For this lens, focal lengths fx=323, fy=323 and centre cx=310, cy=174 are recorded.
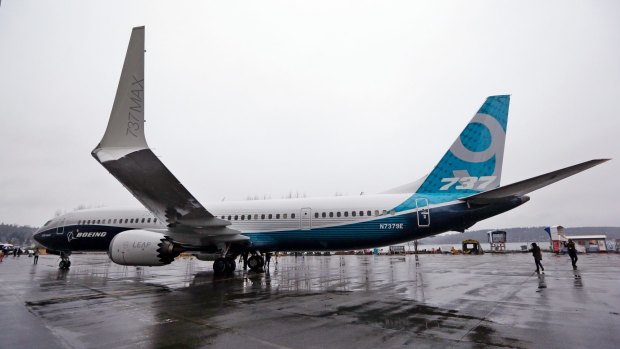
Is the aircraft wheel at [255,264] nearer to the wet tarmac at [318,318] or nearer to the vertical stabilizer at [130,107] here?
the wet tarmac at [318,318]

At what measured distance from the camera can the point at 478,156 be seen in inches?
496

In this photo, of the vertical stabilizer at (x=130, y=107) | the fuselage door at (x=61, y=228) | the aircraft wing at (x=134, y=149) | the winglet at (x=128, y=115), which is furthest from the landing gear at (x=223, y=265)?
the fuselage door at (x=61, y=228)

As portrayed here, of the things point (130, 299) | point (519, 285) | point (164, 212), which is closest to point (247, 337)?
point (130, 299)

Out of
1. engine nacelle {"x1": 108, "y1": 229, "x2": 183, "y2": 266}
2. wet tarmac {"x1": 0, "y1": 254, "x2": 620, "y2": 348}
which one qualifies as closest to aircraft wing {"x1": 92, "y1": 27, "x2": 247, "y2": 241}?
engine nacelle {"x1": 108, "y1": 229, "x2": 183, "y2": 266}

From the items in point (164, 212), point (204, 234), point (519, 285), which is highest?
point (164, 212)

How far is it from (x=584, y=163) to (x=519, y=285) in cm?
434

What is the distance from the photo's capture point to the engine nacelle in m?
11.8

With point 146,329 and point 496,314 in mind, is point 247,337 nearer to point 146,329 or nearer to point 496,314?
point 146,329

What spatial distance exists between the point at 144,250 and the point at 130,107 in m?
6.26

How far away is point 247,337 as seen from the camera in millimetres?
4555

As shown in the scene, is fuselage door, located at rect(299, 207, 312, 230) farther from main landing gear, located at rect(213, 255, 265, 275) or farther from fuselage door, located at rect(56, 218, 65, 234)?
fuselage door, located at rect(56, 218, 65, 234)

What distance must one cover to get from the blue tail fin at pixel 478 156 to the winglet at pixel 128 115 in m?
10.4

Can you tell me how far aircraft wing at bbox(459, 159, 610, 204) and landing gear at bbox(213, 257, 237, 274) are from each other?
9.87m

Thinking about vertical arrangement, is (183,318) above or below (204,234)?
below
